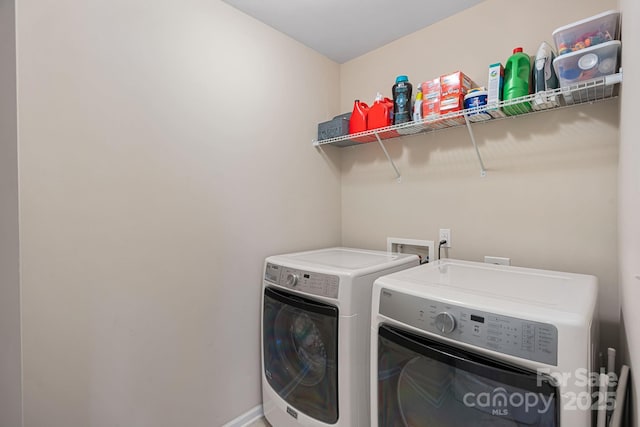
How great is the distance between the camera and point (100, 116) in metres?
1.27

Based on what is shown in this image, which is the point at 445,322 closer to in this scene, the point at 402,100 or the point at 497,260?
the point at 497,260

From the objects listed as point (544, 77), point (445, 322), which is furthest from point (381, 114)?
point (445, 322)

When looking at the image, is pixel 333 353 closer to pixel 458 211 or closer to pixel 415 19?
pixel 458 211

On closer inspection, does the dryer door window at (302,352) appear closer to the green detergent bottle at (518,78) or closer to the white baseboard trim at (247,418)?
the white baseboard trim at (247,418)

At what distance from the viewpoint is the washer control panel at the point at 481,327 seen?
0.81 m

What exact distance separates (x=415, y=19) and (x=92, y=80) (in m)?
1.79

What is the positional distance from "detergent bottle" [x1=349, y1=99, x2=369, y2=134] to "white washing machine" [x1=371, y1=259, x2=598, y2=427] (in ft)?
3.71

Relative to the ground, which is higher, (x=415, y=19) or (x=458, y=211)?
(x=415, y=19)

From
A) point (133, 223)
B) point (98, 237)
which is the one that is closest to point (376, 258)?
point (133, 223)

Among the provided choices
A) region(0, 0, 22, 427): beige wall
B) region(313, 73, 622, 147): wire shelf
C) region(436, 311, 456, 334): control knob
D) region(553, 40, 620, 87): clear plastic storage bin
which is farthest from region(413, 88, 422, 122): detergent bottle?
region(0, 0, 22, 427): beige wall

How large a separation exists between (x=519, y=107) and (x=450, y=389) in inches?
52.4

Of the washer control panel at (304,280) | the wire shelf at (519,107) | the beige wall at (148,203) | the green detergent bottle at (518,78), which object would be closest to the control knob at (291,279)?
the washer control panel at (304,280)

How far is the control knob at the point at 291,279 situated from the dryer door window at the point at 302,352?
7 cm

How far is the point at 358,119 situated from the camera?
6.66 feet
